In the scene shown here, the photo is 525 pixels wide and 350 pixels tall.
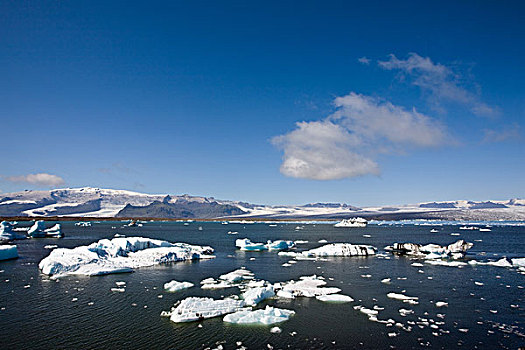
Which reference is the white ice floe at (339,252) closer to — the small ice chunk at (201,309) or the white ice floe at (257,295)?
the white ice floe at (257,295)

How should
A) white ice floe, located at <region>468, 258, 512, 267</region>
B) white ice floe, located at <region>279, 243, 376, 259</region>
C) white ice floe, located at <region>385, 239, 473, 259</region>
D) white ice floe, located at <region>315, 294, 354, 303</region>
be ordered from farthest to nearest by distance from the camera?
1. white ice floe, located at <region>279, 243, 376, 259</region>
2. white ice floe, located at <region>385, 239, 473, 259</region>
3. white ice floe, located at <region>468, 258, 512, 267</region>
4. white ice floe, located at <region>315, 294, 354, 303</region>

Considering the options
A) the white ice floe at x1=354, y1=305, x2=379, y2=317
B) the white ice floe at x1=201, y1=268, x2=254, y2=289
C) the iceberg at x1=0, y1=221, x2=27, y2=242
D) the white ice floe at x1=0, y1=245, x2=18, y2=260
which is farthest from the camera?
the iceberg at x1=0, y1=221, x2=27, y2=242

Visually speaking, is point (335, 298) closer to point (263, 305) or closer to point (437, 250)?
point (263, 305)

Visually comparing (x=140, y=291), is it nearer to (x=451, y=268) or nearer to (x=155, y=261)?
(x=155, y=261)

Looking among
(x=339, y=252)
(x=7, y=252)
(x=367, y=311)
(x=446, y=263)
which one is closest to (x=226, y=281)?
(x=367, y=311)

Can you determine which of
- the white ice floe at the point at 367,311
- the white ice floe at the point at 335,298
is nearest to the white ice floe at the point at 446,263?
the white ice floe at the point at 335,298

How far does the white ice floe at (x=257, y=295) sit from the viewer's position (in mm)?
14016

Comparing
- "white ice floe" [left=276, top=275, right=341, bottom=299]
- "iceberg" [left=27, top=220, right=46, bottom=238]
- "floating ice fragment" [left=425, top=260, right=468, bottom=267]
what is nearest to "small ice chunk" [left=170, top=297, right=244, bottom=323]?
"white ice floe" [left=276, top=275, right=341, bottom=299]

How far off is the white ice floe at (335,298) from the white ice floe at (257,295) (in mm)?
2058

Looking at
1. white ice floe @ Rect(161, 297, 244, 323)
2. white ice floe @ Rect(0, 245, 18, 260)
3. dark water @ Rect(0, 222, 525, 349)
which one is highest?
white ice floe @ Rect(0, 245, 18, 260)

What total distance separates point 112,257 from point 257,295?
557 inches

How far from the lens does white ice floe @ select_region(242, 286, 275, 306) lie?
14016mm

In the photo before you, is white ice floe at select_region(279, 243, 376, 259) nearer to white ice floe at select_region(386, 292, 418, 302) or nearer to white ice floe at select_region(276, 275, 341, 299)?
white ice floe at select_region(276, 275, 341, 299)

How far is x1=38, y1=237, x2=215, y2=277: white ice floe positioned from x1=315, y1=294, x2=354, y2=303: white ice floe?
1280 cm
